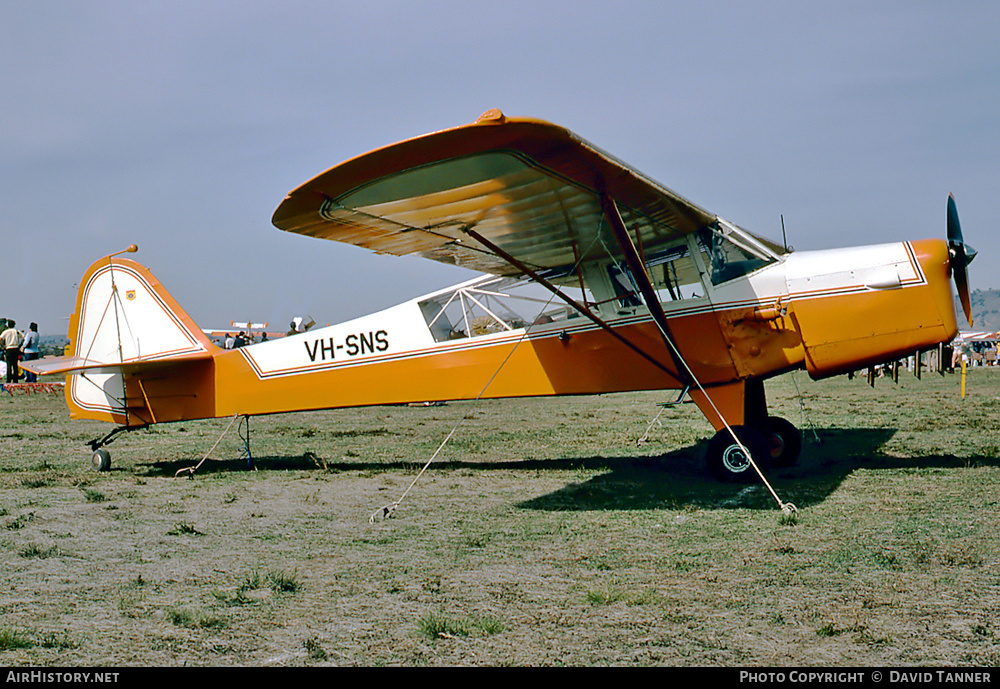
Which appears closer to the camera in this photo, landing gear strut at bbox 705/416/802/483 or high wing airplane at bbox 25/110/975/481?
high wing airplane at bbox 25/110/975/481

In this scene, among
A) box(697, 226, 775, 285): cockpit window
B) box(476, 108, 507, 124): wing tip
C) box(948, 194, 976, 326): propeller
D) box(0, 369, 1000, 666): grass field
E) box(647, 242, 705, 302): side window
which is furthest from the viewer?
box(647, 242, 705, 302): side window

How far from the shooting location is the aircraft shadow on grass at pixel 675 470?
611 centimetres

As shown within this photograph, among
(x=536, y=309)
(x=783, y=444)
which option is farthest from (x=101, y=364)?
(x=783, y=444)

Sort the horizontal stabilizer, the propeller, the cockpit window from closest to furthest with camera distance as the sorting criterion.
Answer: the propeller < the cockpit window < the horizontal stabilizer

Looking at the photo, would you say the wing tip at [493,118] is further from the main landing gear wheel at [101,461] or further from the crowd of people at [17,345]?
the crowd of people at [17,345]

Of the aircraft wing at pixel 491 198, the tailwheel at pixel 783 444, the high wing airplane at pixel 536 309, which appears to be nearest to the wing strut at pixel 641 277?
the high wing airplane at pixel 536 309

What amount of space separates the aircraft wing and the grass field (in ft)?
7.83

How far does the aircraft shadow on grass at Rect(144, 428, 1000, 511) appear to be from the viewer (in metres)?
6.11

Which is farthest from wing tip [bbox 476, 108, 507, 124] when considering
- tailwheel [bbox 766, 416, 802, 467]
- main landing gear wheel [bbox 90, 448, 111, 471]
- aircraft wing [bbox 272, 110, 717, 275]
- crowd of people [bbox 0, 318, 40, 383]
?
crowd of people [bbox 0, 318, 40, 383]

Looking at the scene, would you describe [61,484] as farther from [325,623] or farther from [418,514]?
[325,623]

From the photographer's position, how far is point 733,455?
22.6 feet

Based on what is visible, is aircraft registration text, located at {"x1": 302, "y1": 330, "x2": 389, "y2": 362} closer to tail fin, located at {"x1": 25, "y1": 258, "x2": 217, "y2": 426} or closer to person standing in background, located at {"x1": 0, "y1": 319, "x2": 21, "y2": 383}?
tail fin, located at {"x1": 25, "y1": 258, "x2": 217, "y2": 426}

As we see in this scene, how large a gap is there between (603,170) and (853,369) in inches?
123

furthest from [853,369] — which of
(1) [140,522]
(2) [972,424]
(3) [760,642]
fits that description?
(1) [140,522]
